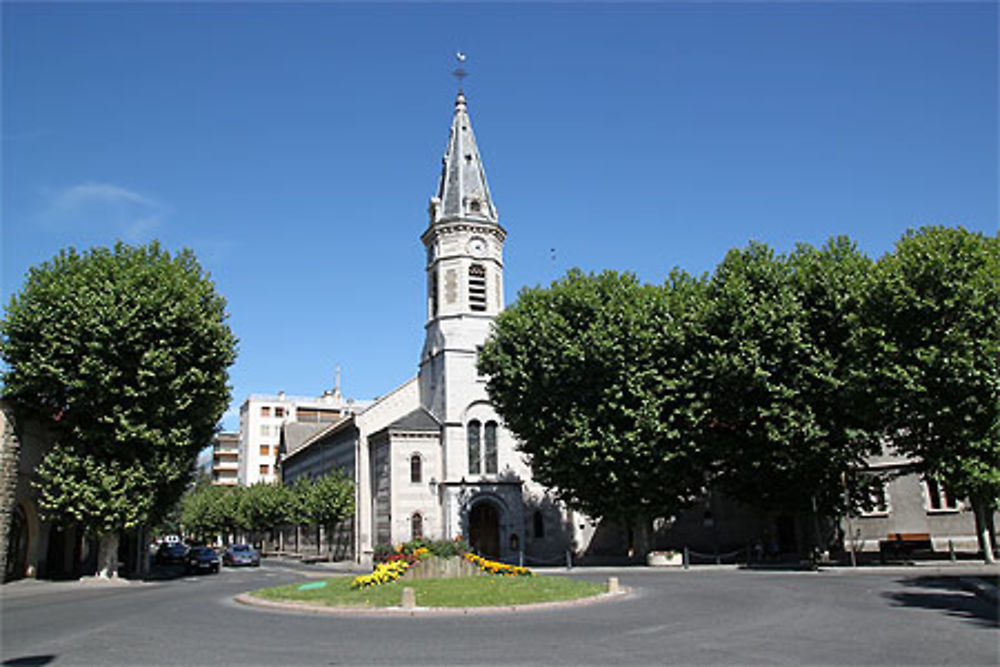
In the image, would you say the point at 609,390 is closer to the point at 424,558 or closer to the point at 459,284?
the point at 424,558

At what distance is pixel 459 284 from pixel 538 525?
14.8m

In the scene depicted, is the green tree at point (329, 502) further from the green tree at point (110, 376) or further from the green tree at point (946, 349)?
the green tree at point (946, 349)

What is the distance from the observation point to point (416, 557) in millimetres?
22328

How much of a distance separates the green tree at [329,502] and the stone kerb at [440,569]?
24.0 meters

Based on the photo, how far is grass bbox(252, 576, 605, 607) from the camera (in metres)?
17.5

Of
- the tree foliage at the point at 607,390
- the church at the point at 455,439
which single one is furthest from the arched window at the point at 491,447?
the tree foliage at the point at 607,390

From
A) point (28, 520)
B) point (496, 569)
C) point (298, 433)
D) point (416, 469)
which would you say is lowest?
point (496, 569)

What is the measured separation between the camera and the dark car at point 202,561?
3872cm

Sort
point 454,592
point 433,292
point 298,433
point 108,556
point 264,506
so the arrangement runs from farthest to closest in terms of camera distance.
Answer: point 298,433 → point 264,506 → point 433,292 → point 108,556 → point 454,592

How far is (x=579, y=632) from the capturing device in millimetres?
13102

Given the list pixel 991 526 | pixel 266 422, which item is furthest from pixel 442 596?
pixel 266 422

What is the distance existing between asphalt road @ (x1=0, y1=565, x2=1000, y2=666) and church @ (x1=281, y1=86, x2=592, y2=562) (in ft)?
72.5

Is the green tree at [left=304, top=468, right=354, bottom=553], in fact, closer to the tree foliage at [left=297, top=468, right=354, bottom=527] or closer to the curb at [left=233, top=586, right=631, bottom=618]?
the tree foliage at [left=297, top=468, right=354, bottom=527]

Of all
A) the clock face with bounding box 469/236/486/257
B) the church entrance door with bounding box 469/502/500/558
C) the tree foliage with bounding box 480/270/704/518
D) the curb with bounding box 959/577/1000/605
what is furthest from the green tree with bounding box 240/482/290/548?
the curb with bounding box 959/577/1000/605
